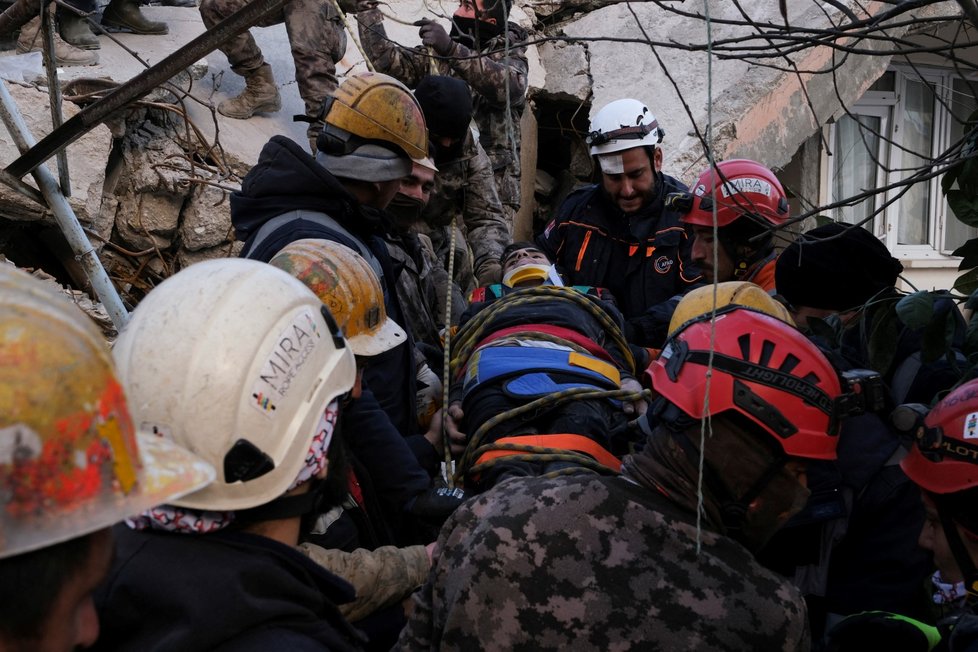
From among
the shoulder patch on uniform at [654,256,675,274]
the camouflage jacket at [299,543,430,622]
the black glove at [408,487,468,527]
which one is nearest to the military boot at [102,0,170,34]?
the shoulder patch on uniform at [654,256,675,274]

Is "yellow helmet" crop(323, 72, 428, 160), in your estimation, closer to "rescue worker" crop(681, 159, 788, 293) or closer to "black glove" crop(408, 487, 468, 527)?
"rescue worker" crop(681, 159, 788, 293)

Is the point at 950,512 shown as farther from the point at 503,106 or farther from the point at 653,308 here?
the point at 503,106

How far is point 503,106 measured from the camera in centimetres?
602

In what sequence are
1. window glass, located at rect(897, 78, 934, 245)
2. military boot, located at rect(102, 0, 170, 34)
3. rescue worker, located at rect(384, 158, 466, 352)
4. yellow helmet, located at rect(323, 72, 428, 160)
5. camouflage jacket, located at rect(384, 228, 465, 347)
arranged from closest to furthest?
yellow helmet, located at rect(323, 72, 428, 160) < rescue worker, located at rect(384, 158, 466, 352) < camouflage jacket, located at rect(384, 228, 465, 347) < military boot, located at rect(102, 0, 170, 34) < window glass, located at rect(897, 78, 934, 245)

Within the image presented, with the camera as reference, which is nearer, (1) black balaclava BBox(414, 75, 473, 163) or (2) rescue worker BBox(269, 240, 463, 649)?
(2) rescue worker BBox(269, 240, 463, 649)

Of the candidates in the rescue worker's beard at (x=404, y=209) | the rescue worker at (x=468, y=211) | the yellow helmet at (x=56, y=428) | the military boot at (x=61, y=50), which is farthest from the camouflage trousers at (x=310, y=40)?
the yellow helmet at (x=56, y=428)

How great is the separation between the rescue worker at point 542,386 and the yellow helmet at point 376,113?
71cm

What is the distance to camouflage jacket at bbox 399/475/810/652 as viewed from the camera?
64.1 inches

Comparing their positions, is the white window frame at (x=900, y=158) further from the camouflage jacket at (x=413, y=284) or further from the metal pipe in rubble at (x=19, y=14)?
the metal pipe in rubble at (x=19, y=14)

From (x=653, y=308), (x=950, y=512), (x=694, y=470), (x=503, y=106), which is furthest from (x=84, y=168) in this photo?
(x=950, y=512)

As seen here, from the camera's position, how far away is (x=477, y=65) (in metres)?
5.45

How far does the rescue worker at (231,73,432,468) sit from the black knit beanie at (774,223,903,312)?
132 cm

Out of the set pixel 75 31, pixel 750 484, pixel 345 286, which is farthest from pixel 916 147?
pixel 750 484

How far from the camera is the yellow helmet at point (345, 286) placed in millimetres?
2404
